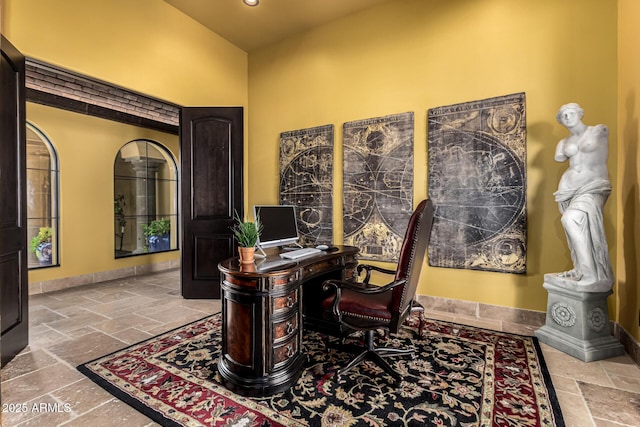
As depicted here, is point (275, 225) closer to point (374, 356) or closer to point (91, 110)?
point (374, 356)

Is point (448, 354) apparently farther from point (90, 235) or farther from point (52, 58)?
point (90, 235)

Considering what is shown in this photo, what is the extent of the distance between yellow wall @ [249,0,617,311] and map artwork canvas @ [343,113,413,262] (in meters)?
0.12

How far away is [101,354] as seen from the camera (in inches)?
99.4

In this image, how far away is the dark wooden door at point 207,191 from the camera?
4070 mm

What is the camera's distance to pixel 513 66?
120 inches

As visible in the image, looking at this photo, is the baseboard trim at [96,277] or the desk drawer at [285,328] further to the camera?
the baseboard trim at [96,277]

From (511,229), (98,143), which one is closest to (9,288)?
(98,143)

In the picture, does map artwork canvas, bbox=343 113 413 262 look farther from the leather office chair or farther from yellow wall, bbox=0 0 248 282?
yellow wall, bbox=0 0 248 282

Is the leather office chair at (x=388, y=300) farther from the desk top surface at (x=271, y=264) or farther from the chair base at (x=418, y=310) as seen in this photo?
the desk top surface at (x=271, y=264)

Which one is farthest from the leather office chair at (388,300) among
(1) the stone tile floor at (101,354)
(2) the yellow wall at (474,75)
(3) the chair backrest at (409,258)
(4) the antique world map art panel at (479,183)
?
(2) the yellow wall at (474,75)

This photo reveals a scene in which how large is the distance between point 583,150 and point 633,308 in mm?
1370

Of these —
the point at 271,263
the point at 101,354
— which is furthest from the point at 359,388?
→ the point at 101,354

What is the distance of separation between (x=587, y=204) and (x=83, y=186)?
6.75 metres

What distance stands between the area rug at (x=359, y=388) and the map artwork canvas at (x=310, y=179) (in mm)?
1742
